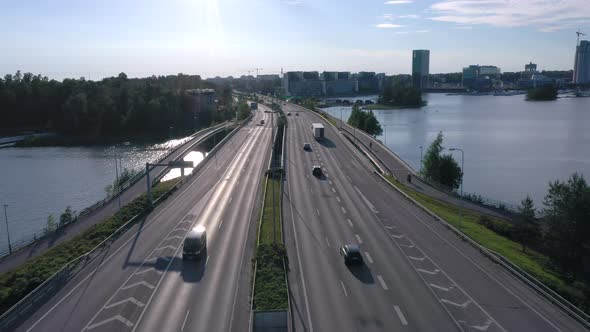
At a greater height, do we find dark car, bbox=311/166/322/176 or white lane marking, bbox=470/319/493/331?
dark car, bbox=311/166/322/176

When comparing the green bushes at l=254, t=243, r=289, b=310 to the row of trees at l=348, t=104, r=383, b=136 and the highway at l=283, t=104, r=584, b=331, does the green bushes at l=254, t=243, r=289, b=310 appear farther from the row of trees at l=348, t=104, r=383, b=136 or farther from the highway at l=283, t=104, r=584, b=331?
the row of trees at l=348, t=104, r=383, b=136

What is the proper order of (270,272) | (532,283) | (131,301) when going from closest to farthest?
(131,301) < (532,283) < (270,272)

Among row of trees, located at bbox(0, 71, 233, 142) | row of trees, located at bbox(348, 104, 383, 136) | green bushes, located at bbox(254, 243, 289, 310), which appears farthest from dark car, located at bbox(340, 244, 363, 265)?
row of trees, located at bbox(0, 71, 233, 142)

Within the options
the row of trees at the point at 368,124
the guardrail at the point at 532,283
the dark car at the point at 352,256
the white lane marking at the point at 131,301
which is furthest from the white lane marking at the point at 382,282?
the row of trees at the point at 368,124

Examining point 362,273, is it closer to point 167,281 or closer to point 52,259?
point 167,281

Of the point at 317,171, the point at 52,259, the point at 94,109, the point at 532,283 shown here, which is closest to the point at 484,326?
the point at 532,283

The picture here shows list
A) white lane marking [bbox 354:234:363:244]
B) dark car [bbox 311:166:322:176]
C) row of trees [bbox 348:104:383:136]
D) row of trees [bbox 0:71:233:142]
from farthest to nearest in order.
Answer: row of trees [bbox 0:71:233:142] < row of trees [bbox 348:104:383:136] < dark car [bbox 311:166:322:176] < white lane marking [bbox 354:234:363:244]
